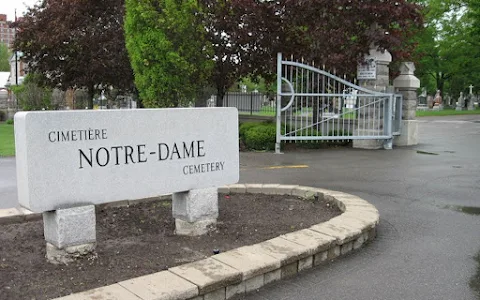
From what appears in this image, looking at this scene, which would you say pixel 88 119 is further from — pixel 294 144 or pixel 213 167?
pixel 294 144

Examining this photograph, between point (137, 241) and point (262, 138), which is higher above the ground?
point (262, 138)

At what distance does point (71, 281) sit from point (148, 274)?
1.84ft

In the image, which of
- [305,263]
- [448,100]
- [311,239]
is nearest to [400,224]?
[311,239]

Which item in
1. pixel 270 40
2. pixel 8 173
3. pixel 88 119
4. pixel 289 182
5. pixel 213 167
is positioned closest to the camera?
pixel 88 119

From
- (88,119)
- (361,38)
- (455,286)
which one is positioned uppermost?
(361,38)

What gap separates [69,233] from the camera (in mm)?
4051

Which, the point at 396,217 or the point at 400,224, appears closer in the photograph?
the point at 400,224

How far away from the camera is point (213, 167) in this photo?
5.02m

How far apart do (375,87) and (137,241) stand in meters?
10.6

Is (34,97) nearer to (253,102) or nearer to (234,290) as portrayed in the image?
(253,102)

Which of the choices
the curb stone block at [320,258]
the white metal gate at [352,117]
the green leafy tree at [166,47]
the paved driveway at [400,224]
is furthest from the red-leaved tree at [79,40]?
the curb stone block at [320,258]

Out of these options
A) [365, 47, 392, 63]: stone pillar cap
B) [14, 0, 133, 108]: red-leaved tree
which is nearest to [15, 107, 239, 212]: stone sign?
[365, 47, 392, 63]: stone pillar cap

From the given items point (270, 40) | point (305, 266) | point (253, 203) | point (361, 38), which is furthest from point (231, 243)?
point (270, 40)

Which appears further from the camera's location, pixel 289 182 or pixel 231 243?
pixel 289 182
